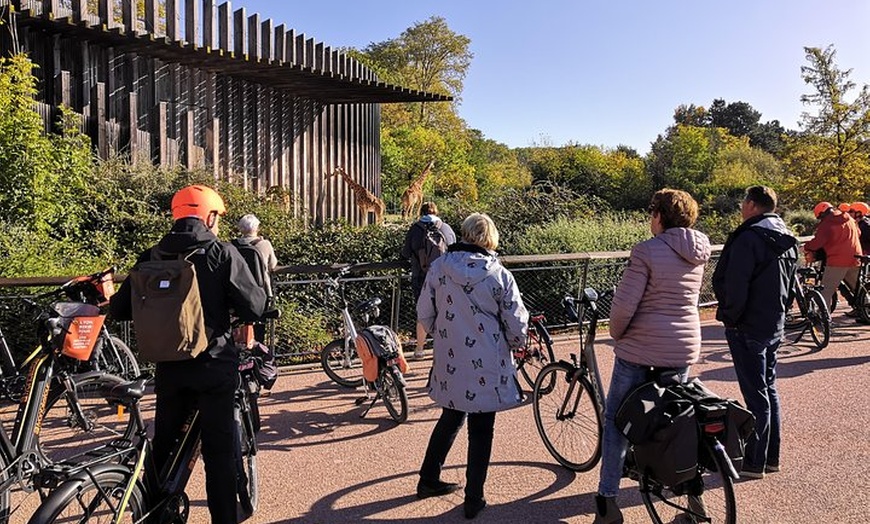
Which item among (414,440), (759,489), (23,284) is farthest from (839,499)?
(23,284)

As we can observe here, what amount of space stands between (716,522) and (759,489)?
0.92 meters

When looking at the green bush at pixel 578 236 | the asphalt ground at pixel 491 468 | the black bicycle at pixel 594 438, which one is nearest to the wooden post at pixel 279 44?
the green bush at pixel 578 236

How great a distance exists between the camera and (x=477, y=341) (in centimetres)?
396

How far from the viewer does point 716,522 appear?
3662mm

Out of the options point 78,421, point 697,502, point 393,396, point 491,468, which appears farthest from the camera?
point 393,396

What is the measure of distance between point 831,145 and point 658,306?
21630mm

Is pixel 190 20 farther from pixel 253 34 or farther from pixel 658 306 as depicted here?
pixel 658 306

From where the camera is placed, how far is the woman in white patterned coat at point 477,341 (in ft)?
12.9

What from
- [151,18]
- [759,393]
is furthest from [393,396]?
[151,18]

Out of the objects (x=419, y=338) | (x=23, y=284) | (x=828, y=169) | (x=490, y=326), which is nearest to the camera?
(x=490, y=326)

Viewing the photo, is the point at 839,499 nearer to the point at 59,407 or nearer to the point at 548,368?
the point at 548,368

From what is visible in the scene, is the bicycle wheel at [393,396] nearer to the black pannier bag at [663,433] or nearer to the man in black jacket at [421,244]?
the man in black jacket at [421,244]

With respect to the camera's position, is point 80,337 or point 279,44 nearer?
point 80,337

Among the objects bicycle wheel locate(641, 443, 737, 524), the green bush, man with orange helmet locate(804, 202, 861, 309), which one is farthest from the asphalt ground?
the green bush
